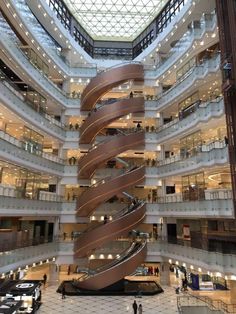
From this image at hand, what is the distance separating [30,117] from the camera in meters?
24.5

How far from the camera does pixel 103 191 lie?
1011 inches

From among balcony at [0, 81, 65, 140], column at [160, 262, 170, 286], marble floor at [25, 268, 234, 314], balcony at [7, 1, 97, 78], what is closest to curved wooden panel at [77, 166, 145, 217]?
balcony at [0, 81, 65, 140]

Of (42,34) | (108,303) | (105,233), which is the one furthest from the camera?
(42,34)

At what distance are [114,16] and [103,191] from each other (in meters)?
26.0

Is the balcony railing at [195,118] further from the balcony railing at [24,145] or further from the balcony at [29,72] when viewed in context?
the balcony railing at [24,145]

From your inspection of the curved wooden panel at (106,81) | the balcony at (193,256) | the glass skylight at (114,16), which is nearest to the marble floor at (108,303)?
the balcony at (193,256)

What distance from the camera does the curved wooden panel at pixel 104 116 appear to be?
28.8 m

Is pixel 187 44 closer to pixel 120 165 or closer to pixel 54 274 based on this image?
pixel 120 165

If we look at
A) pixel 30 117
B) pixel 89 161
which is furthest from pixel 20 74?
pixel 89 161

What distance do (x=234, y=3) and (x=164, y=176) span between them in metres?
15.3

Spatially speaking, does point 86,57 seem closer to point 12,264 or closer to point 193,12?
point 193,12

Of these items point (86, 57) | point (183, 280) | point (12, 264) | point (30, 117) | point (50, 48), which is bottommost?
point (183, 280)

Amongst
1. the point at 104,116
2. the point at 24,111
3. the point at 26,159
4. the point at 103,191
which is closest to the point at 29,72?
the point at 24,111

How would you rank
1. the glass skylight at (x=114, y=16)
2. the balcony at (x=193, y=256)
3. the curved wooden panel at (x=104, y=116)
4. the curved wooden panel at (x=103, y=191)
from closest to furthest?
the balcony at (x=193, y=256)
the curved wooden panel at (x=103, y=191)
the curved wooden panel at (x=104, y=116)
the glass skylight at (x=114, y=16)
